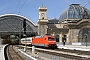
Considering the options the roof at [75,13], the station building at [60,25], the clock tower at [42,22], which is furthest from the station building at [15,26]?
the clock tower at [42,22]

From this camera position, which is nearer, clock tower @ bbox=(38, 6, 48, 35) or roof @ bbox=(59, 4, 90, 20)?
clock tower @ bbox=(38, 6, 48, 35)

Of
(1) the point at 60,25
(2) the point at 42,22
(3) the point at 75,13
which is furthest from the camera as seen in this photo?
(3) the point at 75,13

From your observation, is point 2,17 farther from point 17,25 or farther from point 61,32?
point 61,32

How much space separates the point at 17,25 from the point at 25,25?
5.86 meters

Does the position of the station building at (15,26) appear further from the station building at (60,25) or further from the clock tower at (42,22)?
the clock tower at (42,22)

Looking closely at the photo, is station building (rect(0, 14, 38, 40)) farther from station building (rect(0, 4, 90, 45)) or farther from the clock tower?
the clock tower

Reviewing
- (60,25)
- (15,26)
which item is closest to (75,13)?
(60,25)

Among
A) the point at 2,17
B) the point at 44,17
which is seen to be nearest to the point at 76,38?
the point at 44,17

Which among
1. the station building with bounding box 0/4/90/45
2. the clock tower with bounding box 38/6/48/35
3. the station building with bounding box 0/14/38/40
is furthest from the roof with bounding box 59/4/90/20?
the station building with bounding box 0/14/38/40

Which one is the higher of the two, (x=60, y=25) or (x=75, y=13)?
(x=75, y=13)

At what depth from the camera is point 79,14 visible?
389ft

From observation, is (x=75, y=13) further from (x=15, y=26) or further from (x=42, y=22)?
(x=15, y=26)

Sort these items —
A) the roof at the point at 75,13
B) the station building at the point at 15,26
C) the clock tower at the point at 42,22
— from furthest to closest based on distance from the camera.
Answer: the station building at the point at 15,26 → the roof at the point at 75,13 → the clock tower at the point at 42,22

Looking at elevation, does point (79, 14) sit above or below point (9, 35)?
above
